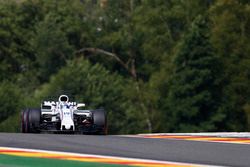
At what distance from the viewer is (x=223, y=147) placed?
1343cm

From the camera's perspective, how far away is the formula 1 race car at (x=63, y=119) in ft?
62.2

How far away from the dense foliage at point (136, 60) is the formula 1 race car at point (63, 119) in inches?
1336

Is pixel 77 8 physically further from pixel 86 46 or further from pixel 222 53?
pixel 222 53

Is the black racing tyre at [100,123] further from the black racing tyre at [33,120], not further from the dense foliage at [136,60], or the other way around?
the dense foliage at [136,60]

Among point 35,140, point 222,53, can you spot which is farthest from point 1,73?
point 35,140

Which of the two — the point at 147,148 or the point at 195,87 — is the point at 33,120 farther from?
the point at 195,87

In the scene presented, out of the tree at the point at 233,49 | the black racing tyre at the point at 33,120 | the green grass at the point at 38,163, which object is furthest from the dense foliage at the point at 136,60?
the green grass at the point at 38,163

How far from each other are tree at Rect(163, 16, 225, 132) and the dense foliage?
2.7 inches

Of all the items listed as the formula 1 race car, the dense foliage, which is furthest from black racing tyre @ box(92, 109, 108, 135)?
the dense foliage

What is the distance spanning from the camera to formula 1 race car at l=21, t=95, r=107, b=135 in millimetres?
18953

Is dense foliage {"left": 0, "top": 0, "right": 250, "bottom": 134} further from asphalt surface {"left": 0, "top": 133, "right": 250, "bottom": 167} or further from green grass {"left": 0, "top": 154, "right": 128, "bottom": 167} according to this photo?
green grass {"left": 0, "top": 154, "right": 128, "bottom": 167}

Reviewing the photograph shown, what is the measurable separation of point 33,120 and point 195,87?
Answer: 41538 millimetres

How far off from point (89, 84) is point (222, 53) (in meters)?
11.5

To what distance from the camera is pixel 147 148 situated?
13141 millimetres
